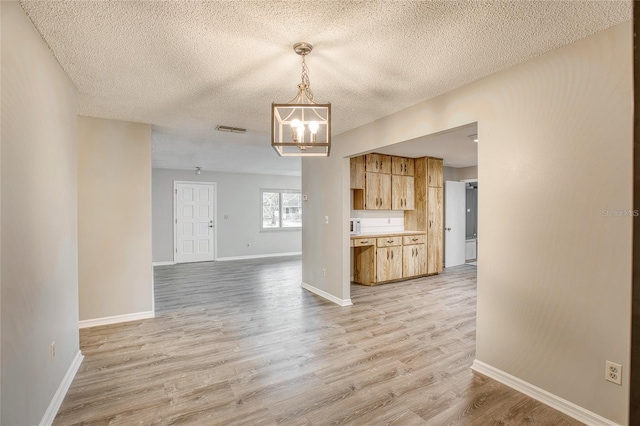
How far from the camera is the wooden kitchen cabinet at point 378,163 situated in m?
5.74

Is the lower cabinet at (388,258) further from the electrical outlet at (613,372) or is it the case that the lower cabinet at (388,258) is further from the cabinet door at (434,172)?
the electrical outlet at (613,372)

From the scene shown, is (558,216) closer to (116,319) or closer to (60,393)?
(60,393)

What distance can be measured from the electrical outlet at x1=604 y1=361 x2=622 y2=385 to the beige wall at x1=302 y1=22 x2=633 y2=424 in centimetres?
3

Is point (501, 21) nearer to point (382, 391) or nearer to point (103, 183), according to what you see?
point (382, 391)

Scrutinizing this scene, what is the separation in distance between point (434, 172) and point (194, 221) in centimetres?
586

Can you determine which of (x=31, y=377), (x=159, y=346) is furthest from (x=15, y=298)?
(x=159, y=346)

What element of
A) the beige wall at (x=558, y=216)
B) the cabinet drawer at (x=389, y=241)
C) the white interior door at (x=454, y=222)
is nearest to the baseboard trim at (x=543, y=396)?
the beige wall at (x=558, y=216)

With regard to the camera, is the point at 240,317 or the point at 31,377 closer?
the point at 31,377

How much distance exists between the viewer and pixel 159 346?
3.12 meters

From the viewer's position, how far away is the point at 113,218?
373cm

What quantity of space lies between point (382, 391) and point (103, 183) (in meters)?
3.63

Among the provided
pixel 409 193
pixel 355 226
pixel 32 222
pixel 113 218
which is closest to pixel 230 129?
pixel 113 218

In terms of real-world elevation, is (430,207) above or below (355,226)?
above

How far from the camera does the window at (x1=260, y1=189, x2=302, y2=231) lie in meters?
9.22
